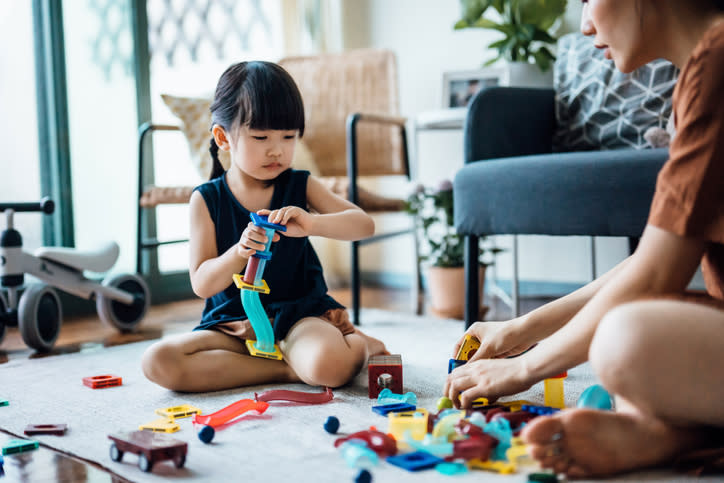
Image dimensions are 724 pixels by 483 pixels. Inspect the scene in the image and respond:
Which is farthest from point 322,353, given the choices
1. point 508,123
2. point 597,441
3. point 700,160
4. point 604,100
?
point 604,100

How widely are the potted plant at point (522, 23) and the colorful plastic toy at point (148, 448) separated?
1.83 metres

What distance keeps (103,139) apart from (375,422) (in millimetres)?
1961

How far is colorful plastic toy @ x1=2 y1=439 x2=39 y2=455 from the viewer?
989 mm

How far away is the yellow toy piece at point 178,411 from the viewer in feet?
3.69

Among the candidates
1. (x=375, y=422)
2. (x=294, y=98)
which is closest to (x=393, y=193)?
(x=294, y=98)

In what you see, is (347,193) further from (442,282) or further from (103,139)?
(103,139)

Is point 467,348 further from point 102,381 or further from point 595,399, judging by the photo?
point 102,381

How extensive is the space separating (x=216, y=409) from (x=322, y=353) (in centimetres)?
20

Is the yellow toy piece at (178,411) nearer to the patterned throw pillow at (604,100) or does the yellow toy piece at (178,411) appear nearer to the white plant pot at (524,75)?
the patterned throw pillow at (604,100)

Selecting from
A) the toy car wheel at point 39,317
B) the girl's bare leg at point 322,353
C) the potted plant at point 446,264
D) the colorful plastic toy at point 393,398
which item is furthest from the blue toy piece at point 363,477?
the potted plant at point 446,264

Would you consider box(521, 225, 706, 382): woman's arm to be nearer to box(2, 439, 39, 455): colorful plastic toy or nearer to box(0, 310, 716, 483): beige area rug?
box(0, 310, 716, 483): beige area rug

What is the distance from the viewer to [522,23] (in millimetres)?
2375

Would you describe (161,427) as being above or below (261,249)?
below

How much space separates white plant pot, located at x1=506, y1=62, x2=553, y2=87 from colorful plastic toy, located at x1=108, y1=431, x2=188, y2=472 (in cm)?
178
